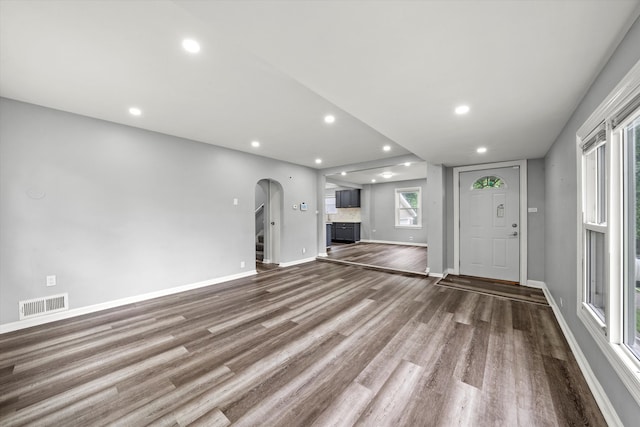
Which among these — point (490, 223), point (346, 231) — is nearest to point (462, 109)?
point (490, 223)

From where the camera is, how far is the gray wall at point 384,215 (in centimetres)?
922

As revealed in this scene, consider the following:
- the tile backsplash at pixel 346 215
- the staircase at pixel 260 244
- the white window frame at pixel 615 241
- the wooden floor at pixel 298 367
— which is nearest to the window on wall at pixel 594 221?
the white window frame at pixel 615 241

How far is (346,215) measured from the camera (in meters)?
10.9

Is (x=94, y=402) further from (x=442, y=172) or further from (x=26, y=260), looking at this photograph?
(x=442, y=172)

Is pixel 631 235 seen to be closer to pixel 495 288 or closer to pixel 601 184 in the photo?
pixel 601 184

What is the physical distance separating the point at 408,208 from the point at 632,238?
8173 millimetres

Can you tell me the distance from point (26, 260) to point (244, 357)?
9.43 ft

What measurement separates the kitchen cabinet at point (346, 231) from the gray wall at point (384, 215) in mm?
341

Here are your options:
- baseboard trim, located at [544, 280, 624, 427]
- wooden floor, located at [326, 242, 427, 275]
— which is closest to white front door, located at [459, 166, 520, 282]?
wooden floor, located at [326, 242, 427, 275]

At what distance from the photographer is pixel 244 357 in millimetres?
2182

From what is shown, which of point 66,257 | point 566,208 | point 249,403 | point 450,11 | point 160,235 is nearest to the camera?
point 450,11

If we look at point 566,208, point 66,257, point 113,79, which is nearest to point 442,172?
point 566,208

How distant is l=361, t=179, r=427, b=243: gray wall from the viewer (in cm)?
922

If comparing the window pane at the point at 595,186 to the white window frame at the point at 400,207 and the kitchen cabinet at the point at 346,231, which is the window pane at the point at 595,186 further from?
the kitchen cabinet at the point at 346,231
